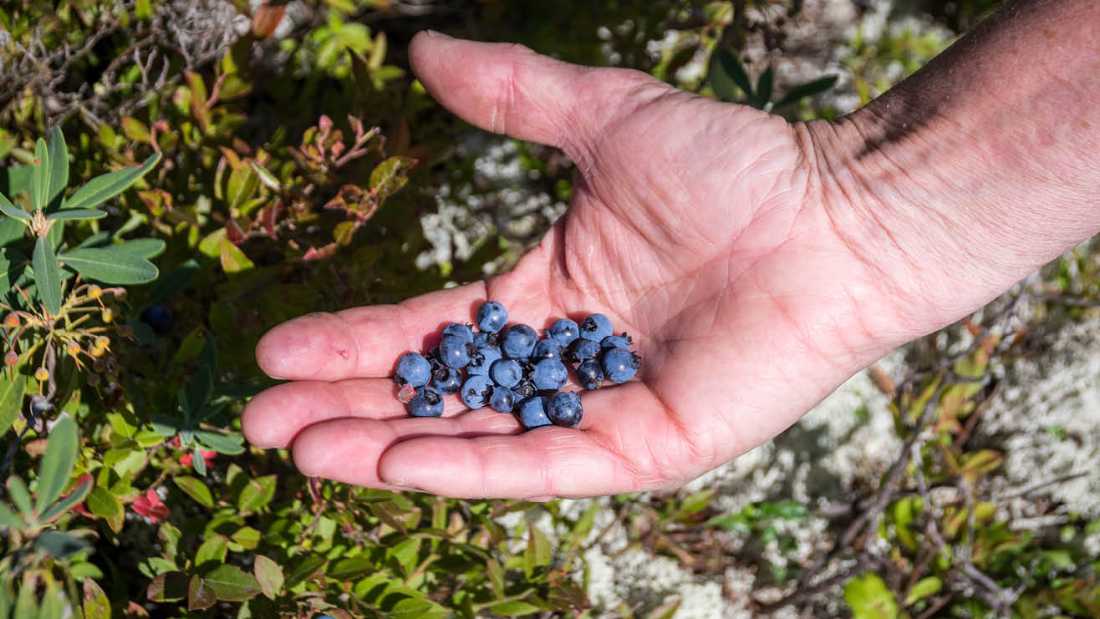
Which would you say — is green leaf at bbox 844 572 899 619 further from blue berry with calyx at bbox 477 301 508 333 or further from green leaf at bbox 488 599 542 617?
blue berry with calyx at bbox 477 301 508 333

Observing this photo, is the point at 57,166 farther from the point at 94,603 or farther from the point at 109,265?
the point at 94,603

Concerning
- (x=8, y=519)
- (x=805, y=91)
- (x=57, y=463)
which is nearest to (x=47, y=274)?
(x=57, y=463)

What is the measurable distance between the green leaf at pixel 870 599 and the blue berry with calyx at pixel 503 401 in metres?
1.31

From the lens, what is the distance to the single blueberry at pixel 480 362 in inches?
85.1

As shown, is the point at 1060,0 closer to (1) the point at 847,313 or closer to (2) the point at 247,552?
(1) the point at 847,313

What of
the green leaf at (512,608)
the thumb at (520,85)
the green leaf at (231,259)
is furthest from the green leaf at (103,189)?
the green leaf at (512,608)

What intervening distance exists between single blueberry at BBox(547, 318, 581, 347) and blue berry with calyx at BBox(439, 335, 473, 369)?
238 mm

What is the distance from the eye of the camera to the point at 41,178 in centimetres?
171

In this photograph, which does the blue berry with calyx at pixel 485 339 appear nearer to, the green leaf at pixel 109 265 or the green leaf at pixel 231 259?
the green leaf at pixel 231 259

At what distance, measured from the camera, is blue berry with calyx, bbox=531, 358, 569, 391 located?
2.15 meters

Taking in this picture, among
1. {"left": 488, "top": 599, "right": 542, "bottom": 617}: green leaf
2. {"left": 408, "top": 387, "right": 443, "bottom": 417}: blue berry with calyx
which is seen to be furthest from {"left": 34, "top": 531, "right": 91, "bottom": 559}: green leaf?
{"left": 488, "top": 599, "right": 542, "bottom": 617}: green leaf

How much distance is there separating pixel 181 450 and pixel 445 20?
2.38 metres

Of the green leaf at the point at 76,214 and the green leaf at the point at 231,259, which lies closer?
the green leaf at the point at 76,214

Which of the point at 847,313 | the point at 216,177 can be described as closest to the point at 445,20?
the point at 216,177
